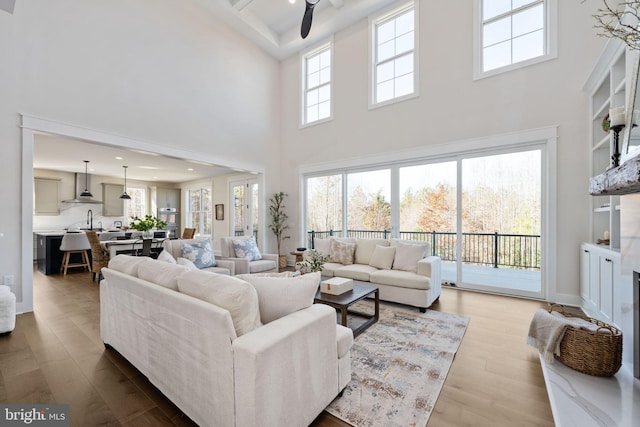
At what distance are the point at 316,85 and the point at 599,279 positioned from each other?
6.11 m

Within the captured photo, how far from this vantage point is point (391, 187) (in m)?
5.25

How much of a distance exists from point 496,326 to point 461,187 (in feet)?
7.74

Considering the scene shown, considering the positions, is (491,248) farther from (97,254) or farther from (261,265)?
(97,254)

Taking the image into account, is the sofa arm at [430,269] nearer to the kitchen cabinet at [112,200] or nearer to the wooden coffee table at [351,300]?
the wooden coffee table at [351,300]

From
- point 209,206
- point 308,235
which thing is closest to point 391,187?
point 308,235

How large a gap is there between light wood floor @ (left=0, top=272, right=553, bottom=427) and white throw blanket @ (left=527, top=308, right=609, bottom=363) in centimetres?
17

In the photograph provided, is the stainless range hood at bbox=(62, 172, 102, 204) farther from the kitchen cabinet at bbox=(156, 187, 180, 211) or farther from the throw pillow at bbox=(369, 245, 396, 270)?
the throw pillow at bbox=(369, 245, 396, 270)

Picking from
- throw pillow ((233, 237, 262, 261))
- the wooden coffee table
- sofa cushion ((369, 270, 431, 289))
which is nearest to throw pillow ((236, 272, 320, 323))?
the wooden coffee table

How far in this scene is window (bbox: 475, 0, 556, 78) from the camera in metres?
3.82

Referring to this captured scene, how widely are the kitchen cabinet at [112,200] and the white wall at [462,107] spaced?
6641 millimetres

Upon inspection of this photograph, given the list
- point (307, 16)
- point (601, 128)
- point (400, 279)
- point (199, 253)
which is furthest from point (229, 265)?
point (601, 128)

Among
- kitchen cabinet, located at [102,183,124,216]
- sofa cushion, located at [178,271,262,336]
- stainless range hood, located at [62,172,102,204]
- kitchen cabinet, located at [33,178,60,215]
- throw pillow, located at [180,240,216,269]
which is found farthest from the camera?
kitchen cabinet, located at [102,183,124,216]

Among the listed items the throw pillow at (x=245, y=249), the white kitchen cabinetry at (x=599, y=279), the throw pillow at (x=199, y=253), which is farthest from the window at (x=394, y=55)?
the throw pillow at (x=199, y=253)

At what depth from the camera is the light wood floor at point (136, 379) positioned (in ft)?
5.31
